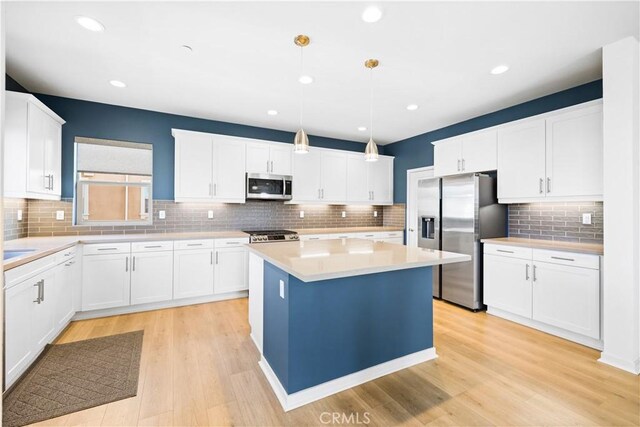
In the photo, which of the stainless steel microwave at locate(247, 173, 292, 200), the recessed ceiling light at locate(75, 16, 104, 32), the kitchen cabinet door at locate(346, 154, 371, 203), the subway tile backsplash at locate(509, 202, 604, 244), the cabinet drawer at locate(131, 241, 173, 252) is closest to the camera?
the recessed ceiling light at locate(75, 16, 104, 32)

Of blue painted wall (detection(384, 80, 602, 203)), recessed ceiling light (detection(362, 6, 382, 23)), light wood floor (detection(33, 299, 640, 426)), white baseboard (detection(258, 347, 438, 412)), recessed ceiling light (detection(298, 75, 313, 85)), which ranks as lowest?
light wood floor (detection(33, 299, 640, 426))

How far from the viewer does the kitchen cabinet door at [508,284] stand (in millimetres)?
3339

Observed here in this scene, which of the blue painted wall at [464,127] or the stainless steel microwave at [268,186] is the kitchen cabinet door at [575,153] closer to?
the blue painted wall at [464,127]

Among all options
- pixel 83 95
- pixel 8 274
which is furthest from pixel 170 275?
pixel 83 95

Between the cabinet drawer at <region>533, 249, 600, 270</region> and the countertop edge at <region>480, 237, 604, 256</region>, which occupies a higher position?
the countertop edge at <region>480, 237, 604, 256</region>

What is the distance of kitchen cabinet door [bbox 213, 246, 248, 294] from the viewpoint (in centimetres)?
411

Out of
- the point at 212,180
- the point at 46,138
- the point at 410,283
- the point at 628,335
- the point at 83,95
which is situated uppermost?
the point at 83,95

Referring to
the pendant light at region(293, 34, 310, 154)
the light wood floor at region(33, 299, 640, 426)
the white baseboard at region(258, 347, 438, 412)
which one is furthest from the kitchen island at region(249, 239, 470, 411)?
the pendant light at region(293, 34, 310, 154)

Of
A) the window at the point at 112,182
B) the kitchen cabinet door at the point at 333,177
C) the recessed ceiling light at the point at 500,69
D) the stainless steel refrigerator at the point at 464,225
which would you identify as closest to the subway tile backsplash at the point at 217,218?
the window at the point at 112,182

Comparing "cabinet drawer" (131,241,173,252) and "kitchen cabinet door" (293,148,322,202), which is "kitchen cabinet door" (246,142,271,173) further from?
"cabinet drawer" (131,241,173,252)

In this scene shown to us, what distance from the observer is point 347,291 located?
225cm

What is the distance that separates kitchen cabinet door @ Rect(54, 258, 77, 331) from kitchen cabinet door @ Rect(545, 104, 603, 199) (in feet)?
16.9

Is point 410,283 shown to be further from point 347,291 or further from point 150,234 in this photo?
point 150,234

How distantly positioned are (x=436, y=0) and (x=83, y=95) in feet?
13.1
